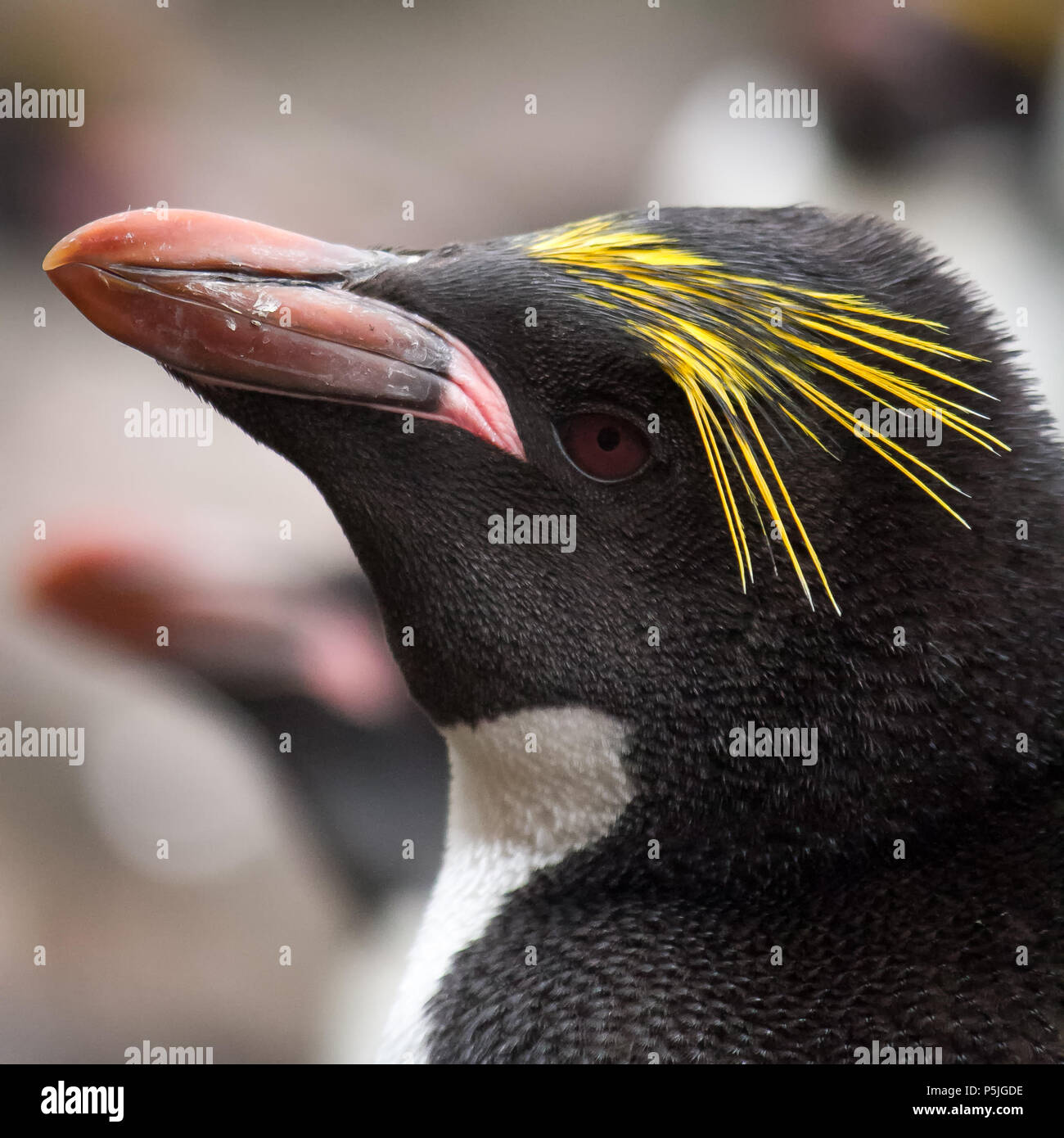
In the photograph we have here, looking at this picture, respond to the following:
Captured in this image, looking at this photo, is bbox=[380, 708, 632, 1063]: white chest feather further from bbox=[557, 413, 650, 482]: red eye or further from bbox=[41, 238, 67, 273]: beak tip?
bbox=[41, 238, 67, 273]: beak tip

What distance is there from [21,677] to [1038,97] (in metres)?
1.59

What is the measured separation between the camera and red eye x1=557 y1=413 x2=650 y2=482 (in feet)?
2.24

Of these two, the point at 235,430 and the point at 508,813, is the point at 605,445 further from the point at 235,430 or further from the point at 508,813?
the point at 235,430

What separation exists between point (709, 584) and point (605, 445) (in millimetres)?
105

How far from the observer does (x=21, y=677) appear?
5.24 ft

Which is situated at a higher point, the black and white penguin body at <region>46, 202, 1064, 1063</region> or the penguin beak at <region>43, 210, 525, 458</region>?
the penguin beak at <region>43, 210, 525, 458</region>

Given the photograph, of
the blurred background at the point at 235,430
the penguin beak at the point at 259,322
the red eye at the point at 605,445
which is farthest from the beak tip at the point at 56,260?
the blurred background at the point at 235,430

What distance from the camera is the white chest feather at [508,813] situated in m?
0.72

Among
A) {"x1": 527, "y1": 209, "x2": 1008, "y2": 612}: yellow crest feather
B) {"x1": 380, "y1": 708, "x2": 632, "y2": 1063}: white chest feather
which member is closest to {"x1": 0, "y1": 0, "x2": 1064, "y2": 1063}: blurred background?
{"x1": 380, "y1": 708, "x2": 632, "y2": 1063}: white chest feather

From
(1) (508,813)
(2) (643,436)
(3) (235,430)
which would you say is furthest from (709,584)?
(3) (235,430)

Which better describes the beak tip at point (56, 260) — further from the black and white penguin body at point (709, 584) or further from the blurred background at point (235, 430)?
the blurred background at point (235, 430)

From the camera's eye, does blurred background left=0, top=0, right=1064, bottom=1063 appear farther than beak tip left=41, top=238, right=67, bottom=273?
Yes

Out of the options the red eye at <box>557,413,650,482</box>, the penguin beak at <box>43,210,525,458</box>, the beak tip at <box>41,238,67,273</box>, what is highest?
the beak tip at <box>41,238,67,273</box>
